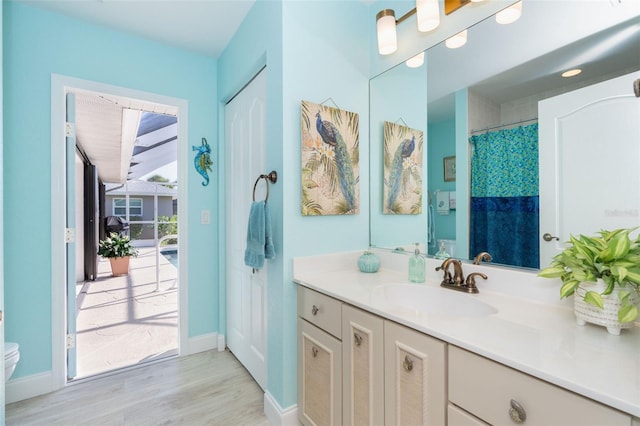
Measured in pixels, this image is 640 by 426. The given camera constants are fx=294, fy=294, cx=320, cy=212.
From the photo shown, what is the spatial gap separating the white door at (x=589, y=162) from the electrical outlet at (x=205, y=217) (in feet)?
7.46

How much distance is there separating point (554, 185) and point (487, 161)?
0.92ft

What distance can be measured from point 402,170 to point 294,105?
747 mm

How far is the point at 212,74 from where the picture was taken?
2543 millimetres

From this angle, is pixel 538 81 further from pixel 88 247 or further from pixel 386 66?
pixel 88 247

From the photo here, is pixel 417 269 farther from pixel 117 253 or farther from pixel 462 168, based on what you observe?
pixel 117 253

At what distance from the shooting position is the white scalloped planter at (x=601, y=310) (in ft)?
2.71

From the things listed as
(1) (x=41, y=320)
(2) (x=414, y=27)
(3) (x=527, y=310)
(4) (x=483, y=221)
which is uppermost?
(2) (x=414, y=27)

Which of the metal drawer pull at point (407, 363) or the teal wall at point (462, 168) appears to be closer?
the metal drawer pull at point (407, 363)

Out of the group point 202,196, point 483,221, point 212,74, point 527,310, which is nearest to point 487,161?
point 483,221

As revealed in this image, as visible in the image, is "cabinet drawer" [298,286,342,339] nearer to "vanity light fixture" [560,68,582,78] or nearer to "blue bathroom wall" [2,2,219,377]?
"vanity light fixture" [560,68,582,78]

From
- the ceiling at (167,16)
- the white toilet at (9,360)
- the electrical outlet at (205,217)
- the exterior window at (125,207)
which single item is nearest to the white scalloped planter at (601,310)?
the ceiling at (167,16)

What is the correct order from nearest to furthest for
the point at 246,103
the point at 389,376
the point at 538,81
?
the point at 389,376 < the point at 538,81 < the point at 246,103

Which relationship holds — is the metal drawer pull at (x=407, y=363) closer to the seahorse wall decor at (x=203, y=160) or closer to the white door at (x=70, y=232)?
the seahorse wall decor at (x=203, y=160)

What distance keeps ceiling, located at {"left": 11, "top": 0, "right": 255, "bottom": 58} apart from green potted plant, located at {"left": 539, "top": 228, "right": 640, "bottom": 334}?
7.03 ft
